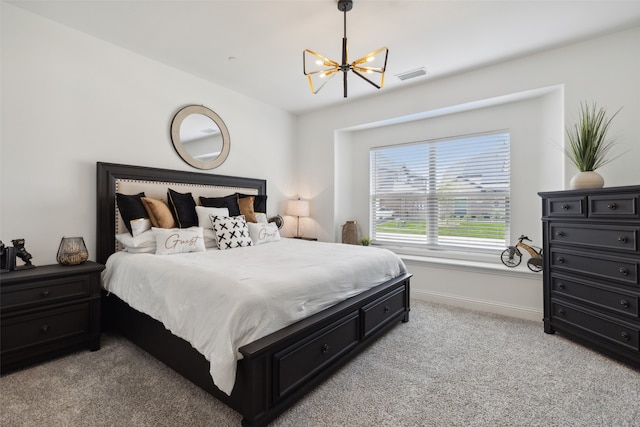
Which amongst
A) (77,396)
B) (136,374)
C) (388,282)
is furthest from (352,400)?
(77,396)

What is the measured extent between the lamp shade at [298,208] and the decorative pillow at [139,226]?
2212 millimetres

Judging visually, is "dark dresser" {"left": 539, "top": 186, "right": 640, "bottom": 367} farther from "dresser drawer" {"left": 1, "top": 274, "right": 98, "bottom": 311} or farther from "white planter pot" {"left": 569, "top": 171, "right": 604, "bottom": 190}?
"dresser drawer" {"left": 1, "top": 274, "right": 98, "bottom": 311}

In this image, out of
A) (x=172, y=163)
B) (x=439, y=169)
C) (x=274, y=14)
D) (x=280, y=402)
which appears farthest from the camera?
(x=439, y=169)

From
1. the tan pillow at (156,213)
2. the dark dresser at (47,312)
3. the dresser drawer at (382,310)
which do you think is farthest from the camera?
the tan pillow at (156,213)

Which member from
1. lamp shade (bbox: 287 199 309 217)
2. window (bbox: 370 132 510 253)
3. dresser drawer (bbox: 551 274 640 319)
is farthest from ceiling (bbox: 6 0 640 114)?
dresser drawer (bbox: 551 274 640 319)

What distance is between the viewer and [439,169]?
13.6 feet

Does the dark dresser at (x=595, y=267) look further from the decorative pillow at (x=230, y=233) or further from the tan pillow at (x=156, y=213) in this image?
the tan pillow at (x=156, y=213)

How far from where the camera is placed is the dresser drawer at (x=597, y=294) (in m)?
2.20

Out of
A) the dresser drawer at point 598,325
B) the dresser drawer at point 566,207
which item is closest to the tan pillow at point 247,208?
the dresser drawer at point 566,207

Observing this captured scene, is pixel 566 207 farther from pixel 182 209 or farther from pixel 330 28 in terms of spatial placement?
pixel 182 209

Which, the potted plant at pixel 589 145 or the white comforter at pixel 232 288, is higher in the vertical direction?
the potted plant at pixel 589 145

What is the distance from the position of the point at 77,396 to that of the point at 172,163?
2.35m

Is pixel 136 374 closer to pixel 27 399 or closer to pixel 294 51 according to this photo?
pixel 27 399

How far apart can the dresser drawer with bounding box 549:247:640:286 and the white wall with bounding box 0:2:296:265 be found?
3981 mm
